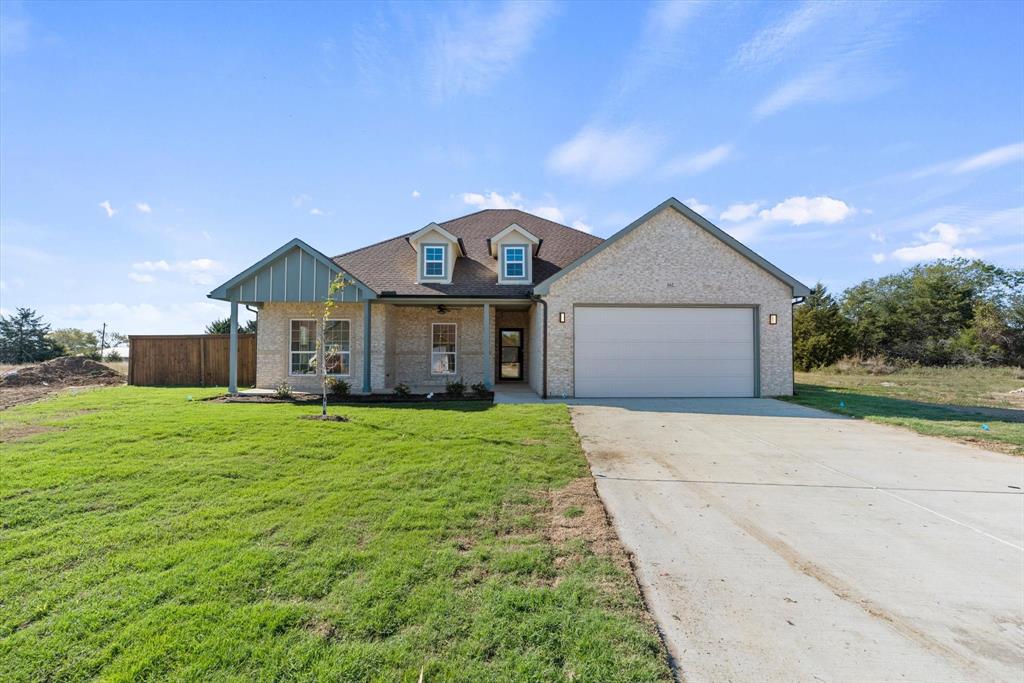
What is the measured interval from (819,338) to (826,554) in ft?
93.8

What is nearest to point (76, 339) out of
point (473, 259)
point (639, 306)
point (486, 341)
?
point (473, 259)

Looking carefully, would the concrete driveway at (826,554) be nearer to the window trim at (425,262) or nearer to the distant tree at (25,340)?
the window trim at (425,262)

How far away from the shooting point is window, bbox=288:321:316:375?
1494 centimetres

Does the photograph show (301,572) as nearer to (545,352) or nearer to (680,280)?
(545,352)

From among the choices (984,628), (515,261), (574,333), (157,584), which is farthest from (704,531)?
(515,261)

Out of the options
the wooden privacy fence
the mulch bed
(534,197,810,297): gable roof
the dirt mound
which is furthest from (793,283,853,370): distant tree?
the dirt mound

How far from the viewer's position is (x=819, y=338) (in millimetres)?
27156

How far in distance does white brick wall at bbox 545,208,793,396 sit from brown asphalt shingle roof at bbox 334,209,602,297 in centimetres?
214

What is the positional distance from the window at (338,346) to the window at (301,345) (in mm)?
609

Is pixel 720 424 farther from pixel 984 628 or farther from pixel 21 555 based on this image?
pixel 21 555

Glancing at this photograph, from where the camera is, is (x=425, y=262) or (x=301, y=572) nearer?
(x=301, y=572)

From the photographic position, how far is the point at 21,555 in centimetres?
344

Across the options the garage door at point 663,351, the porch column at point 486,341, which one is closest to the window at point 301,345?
the porch column at point 486,341

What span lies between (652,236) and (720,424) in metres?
6.68
